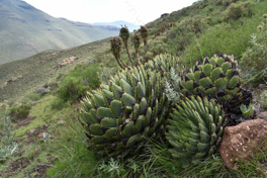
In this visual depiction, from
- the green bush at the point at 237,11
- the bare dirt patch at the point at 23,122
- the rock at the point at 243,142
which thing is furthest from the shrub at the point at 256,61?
the bare dirt patch at the point at 23,122

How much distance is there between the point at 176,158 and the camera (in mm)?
1502

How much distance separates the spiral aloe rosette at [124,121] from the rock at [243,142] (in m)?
0.65

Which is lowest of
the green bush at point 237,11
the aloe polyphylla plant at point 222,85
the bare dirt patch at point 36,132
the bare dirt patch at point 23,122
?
the bare dirt patch at point 23,122

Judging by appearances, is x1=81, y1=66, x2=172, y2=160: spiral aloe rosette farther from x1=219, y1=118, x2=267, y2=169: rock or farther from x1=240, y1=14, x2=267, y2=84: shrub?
x1=240, y1=14, x2=267, y2=84: shrub

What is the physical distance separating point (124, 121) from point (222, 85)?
119cm

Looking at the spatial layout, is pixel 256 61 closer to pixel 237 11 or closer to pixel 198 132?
pixel 198 132

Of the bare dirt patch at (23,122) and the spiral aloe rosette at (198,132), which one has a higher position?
the spiral aloe rosette at (198,132)

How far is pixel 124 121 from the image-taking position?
1552mm

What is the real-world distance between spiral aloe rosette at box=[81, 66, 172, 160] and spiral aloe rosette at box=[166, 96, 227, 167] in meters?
0.27

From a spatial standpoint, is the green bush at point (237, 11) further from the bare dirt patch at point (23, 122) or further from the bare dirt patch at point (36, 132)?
the bare dirt patch at point (23, 122)

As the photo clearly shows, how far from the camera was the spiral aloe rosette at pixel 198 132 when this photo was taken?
52.7 inches

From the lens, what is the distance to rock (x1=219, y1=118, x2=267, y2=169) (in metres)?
1.22

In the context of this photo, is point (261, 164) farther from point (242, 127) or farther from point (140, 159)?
point (140, 159)

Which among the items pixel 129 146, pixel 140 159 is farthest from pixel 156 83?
pixel 140 159
